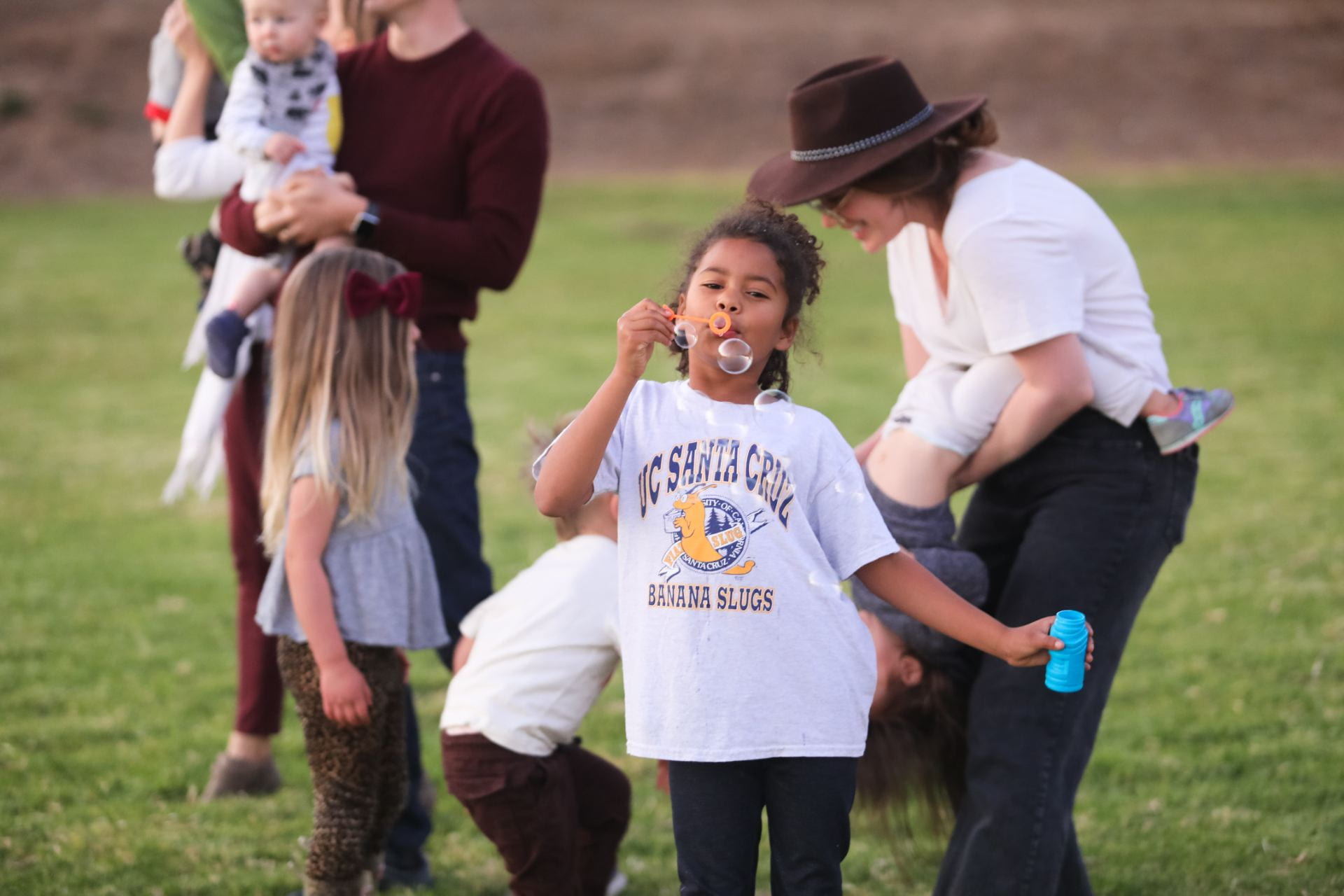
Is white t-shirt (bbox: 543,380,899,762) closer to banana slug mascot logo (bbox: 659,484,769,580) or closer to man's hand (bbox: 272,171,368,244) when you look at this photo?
banana slug mascot logo (bbox: 659,484,769,580)

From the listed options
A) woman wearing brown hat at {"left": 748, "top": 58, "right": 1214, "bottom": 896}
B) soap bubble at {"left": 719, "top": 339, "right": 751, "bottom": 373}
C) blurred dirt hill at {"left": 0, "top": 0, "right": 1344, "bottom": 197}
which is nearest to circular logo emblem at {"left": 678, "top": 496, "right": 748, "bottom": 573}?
soap bubble at {"left": 719, "top": 339, "right": 751, "bottom": 373}

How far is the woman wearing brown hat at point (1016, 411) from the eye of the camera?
3219 mm

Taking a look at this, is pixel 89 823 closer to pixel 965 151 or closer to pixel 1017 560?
pixel 1017 560

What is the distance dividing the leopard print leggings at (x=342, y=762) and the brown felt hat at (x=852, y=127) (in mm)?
1420

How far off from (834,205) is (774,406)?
0.83 m

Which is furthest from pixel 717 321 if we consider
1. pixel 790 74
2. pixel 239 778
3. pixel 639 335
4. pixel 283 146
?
pixel 790 74

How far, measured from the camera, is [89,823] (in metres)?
4.18

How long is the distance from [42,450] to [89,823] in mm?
5928

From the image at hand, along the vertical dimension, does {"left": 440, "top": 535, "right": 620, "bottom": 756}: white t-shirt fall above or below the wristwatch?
below

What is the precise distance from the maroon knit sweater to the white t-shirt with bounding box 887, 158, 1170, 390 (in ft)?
3.52

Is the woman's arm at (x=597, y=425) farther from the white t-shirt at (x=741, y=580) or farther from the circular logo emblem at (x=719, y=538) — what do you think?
the circular logo emblem at (x=719, y=538)

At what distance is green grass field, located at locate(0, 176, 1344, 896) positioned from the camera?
3994 mm

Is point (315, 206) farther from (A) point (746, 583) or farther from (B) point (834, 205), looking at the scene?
(A) point (746, 583)

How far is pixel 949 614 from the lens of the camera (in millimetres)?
2717
